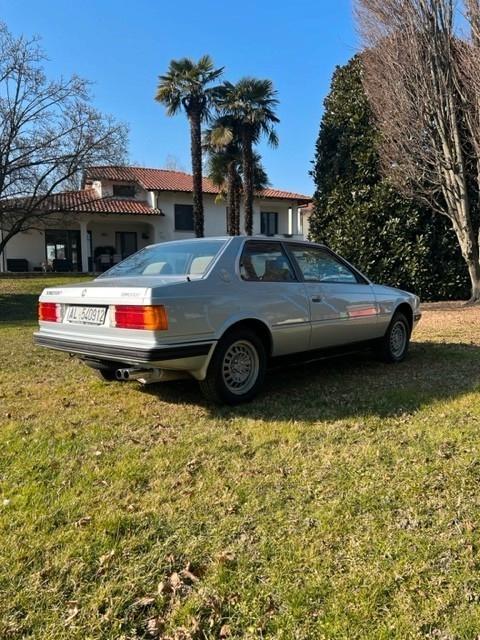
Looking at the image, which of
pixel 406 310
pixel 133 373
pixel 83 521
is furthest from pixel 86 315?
pixel 406 310

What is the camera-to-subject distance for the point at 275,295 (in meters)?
5.03

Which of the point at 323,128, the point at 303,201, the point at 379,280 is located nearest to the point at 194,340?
the point at 379,280

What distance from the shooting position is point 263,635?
6.64 feet

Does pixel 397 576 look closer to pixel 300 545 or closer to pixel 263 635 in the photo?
pixel 300 545

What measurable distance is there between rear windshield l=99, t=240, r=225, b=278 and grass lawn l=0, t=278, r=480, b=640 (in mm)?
1233

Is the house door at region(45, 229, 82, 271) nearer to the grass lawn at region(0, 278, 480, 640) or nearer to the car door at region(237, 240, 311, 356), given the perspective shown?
the car door at region(237, 240, 311, 356)

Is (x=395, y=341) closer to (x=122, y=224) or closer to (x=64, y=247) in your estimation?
(x=122, y=224)

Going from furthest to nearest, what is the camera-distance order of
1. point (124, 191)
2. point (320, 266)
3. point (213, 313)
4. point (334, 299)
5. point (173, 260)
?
1. point (124, 191)
2. point (320, 266)
3. point (334, 299)
4. point (173, 260)
5. point (213, 313)

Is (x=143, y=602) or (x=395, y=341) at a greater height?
(x=395, y=341)

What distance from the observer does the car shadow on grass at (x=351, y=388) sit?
4.66 metres

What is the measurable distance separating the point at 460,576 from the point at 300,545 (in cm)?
72

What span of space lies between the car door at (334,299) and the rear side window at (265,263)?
174mm

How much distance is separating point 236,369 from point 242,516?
2038mm

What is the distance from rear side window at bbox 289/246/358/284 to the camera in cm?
560
